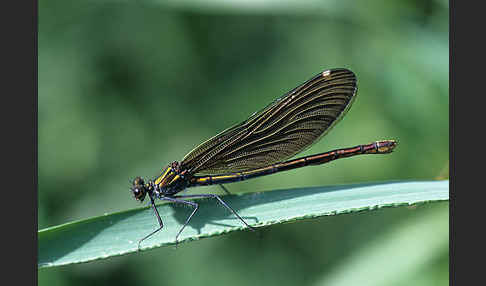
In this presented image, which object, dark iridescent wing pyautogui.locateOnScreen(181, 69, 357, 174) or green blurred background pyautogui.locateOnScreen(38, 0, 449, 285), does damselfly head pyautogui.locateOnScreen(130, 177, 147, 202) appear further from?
green blurred background pyautogui.locateOnScreen(38, 0, 449, 285)

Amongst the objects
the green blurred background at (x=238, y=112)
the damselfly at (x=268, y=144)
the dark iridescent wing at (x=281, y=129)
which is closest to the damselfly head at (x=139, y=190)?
the damselfly at (x=268, y=144)

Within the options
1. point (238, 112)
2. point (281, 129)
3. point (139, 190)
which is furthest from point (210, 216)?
point (238, 112)

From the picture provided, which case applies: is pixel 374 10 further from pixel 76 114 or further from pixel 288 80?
pixel 76 114

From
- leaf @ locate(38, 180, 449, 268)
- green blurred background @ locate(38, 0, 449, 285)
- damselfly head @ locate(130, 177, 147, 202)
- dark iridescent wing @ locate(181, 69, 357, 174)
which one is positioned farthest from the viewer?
green blurred background @ locate(38, 0, 449, 285)

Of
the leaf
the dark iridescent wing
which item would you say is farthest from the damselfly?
the leaf

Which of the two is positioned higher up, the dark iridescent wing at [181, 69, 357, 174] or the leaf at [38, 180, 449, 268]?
the dark iridescent wing at [181, 69, 357, 174]

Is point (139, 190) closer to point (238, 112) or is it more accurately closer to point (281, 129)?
point (281, 129)

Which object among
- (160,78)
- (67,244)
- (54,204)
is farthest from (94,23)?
(67,244)
